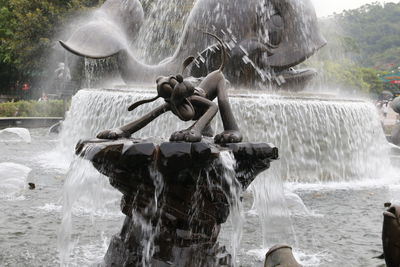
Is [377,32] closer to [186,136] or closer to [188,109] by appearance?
[188,109]

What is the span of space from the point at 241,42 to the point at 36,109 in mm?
15593

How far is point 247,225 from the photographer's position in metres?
5.20

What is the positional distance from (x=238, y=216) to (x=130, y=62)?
704 centimetres

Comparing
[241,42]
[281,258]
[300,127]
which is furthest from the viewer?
[241,42]

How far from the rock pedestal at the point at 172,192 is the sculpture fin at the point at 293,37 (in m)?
6.73

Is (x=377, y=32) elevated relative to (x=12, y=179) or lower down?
elevated

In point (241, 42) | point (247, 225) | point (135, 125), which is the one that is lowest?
point (247, 225)

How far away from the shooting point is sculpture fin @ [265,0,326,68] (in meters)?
9.79

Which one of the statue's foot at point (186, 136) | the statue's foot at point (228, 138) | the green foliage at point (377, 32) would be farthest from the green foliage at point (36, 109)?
the green foliage at point (377, 32)

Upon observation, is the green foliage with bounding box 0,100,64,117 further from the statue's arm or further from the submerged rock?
the submerged rock

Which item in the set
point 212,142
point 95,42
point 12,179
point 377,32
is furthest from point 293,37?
point 377,32

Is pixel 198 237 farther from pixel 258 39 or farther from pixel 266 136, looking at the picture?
pixel 258 39

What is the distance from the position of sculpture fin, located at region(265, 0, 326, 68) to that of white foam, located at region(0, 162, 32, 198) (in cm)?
496

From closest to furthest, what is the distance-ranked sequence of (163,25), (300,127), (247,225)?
(247,225) < (300,127) < (163,25)
